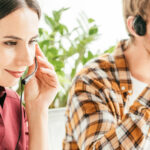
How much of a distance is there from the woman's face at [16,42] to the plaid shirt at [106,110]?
452mm

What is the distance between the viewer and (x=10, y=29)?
0.78 meters

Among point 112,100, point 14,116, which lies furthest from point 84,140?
point 14,116

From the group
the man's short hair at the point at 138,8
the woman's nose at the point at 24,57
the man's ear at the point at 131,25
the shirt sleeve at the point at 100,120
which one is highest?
the man's short hair at the point at 138,8

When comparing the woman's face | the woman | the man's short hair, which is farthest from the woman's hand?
the man's short hair

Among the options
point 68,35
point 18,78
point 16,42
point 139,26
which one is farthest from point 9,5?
point 68,35

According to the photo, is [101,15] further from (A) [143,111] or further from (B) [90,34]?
(A) [143,111]

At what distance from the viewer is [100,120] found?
1173 millimetres

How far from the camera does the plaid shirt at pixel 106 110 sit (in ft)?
3.59

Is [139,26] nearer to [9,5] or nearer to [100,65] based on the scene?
[100,65]

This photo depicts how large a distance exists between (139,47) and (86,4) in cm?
135

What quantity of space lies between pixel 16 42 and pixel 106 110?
0.57 meters

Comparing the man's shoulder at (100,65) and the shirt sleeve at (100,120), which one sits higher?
the man's shoulder at (100,65)

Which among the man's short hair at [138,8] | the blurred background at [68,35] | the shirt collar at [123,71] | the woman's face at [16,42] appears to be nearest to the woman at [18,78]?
the woman's face at [16,42]

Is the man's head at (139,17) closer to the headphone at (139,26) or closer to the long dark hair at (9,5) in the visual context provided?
the headphone at (139,26)
